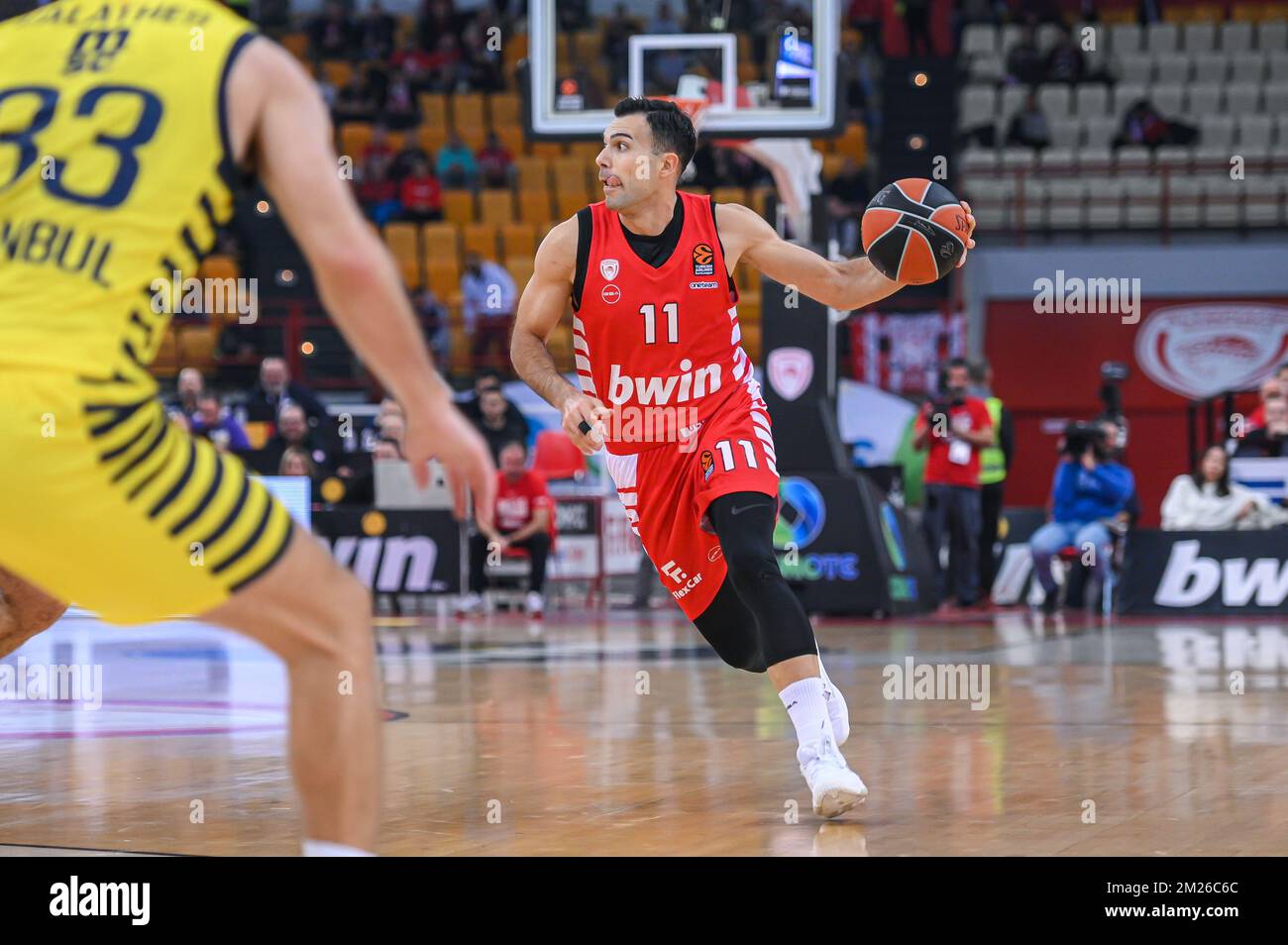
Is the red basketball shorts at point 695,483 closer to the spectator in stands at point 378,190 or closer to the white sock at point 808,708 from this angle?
the white sock at point 808,708

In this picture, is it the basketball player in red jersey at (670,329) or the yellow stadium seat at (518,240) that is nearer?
the basketball player in red jersey at (670,329)

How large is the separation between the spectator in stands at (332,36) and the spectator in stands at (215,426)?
39.5ft

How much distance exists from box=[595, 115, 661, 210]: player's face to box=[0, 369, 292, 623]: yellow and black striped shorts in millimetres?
2868

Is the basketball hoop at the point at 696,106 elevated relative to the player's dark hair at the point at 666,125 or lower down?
elevated

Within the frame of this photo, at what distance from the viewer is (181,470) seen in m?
3.05

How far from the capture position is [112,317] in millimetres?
3057

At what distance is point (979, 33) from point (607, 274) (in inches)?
881

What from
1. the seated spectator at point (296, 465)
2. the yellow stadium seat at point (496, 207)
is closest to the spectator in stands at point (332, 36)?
the yellow stadium seat at point (496, 207)

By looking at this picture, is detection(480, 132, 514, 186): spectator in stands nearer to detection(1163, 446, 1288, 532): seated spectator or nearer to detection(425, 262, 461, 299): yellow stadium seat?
detection(425, 262, 461, 299): yellow stadium seat

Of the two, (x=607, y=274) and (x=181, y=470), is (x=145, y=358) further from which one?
(x=607, y=274)

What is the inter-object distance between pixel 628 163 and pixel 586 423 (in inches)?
43.3

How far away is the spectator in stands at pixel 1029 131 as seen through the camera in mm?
24719

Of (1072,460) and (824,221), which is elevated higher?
(824,221)
